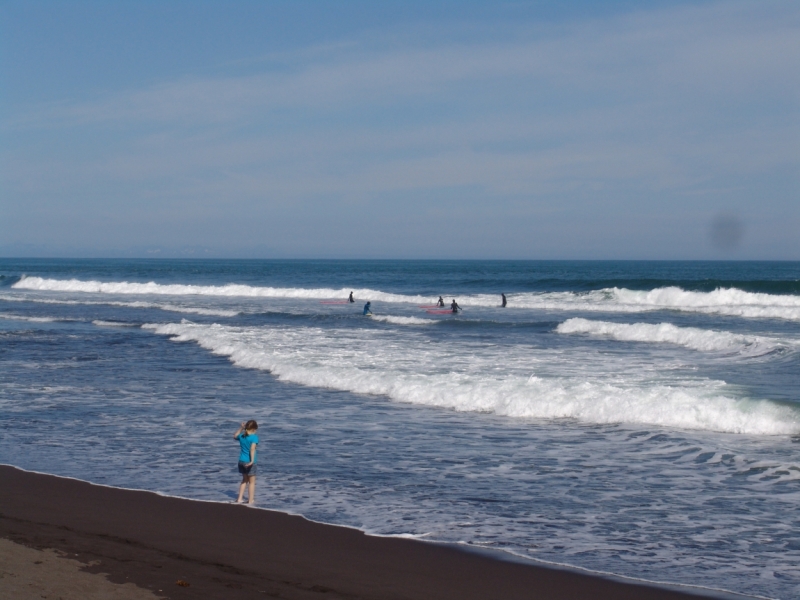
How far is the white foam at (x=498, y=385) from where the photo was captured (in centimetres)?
1350

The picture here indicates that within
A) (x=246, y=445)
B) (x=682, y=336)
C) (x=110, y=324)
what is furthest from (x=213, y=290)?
(x=246, y=445)

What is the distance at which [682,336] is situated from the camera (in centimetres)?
2681

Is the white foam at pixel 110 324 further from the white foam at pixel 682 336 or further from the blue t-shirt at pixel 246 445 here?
the blue t-shirt at pixel 246 445

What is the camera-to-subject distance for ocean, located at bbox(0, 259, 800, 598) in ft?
25.9

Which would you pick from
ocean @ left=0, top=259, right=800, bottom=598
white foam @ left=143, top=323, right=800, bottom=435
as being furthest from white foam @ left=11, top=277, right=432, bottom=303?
white foam @ left=143, top=323, right=800, bottom=435

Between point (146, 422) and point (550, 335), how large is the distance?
19.2 metres

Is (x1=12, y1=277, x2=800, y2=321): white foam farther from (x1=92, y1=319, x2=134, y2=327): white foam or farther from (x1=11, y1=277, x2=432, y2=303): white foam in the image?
(x1=92, y1=319, x2=134, y2=327): white foam

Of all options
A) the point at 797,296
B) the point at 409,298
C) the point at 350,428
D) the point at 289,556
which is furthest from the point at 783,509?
the point at 409,298

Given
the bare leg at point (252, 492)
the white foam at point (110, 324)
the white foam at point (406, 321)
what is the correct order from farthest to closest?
the white foam at point (406, 321)
the white foam at point (110, 324)
the bare leg at point (252, 492)

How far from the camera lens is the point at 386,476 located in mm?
9977

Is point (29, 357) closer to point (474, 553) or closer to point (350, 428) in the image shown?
point (350, 428)

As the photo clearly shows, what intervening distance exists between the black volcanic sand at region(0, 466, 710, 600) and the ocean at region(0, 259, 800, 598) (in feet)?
1.50

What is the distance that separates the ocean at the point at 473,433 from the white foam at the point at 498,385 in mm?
54

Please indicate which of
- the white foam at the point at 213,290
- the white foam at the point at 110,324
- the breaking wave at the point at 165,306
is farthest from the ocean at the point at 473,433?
the white foam at the point at 213,290
